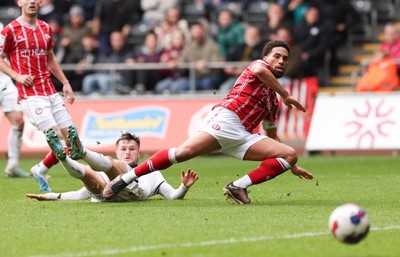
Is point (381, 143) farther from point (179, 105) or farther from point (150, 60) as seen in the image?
point (150, 60)

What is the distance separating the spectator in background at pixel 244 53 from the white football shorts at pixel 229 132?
33.6ft

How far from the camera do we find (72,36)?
2398cm

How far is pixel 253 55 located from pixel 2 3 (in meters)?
8.76

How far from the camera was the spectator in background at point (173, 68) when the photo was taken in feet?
72.2

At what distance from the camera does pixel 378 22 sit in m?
24.2

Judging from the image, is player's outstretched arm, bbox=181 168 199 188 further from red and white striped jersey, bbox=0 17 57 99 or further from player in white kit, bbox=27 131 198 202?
red and white striped jersey, bbox=0 17 57 99

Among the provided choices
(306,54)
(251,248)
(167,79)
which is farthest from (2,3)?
(251,248)

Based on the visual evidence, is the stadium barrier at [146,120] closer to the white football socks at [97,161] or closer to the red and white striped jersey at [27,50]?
the red and white striped jersey at [27,50]

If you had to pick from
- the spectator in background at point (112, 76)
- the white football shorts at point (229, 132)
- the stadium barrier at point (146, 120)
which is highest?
the white football shorts at point (229, 132)

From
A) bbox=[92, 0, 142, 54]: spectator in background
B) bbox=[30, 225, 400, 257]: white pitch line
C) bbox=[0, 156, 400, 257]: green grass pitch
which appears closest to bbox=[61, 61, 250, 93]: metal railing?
bbox=[92, 0, 142, 54]: spectator in background

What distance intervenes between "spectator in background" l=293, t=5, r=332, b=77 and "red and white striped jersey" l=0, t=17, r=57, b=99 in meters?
9.72

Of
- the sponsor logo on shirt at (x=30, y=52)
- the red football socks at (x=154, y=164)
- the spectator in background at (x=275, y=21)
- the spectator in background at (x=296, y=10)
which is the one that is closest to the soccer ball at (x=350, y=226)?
the red football socks at (x=154, y=164)

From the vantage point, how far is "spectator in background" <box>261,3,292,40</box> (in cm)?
2219

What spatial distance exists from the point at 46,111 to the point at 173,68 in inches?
379
